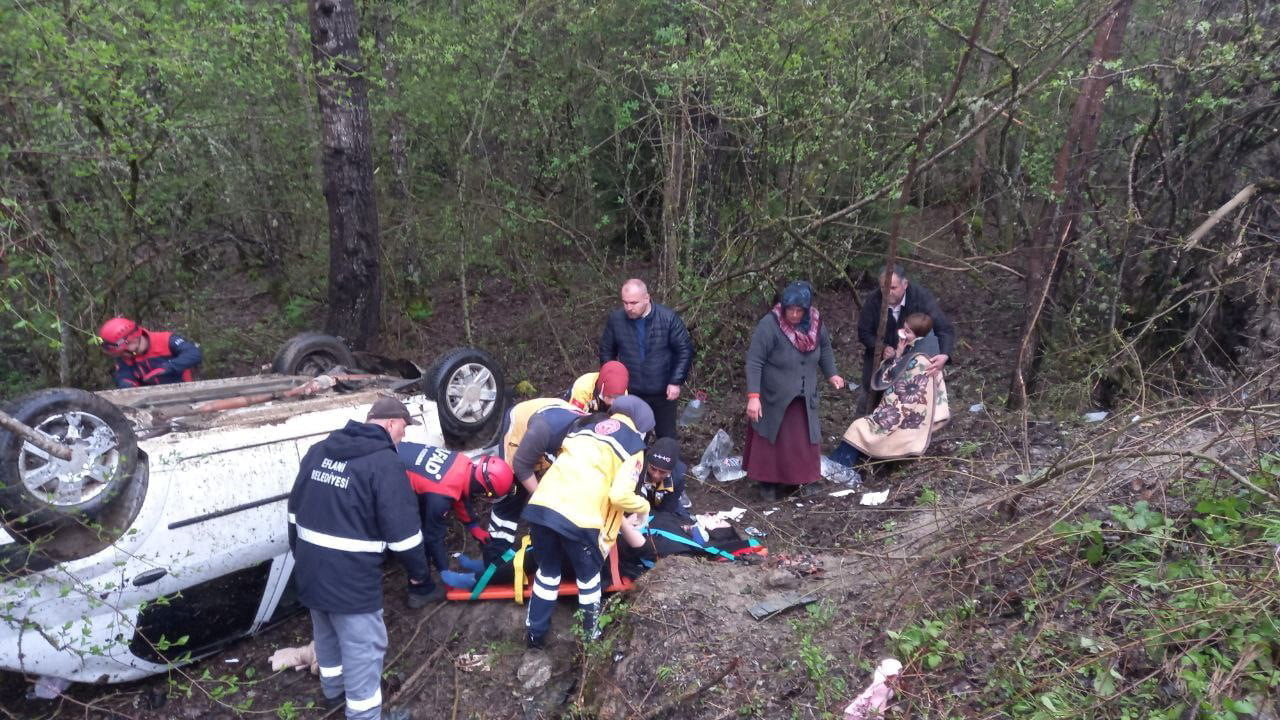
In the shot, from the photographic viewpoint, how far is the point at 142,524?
336 cm

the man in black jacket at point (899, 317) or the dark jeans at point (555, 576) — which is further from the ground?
the man in black jacket at point (899, 317)

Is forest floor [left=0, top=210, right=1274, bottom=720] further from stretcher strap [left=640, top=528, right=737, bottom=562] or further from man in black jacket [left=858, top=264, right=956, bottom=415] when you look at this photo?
man in black jacket [left=858, top=264, right=956, bottom=415]

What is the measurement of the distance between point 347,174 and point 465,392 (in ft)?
8.94

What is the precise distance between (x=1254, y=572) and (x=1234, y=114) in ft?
15.7

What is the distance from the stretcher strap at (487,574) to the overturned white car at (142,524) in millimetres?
1020

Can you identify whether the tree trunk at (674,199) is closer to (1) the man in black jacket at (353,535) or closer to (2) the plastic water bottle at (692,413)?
A: (2) the plastic water bottle at (692,413)

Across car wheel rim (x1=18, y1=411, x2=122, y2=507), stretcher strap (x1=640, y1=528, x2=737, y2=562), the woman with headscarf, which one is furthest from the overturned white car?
the woman with headscarf

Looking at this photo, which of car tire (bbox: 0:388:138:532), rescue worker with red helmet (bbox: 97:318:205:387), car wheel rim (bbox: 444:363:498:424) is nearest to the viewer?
Answer: car tire (bbox: 0:388:138:532)

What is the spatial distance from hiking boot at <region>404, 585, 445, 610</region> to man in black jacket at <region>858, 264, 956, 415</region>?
3658 millimetres

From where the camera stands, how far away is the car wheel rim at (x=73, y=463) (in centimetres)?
319

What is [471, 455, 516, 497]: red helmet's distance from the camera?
414 cm

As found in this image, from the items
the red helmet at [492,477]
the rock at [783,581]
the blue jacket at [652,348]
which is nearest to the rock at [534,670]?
the red helmet at [492,477]

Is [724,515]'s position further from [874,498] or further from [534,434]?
[534,434]

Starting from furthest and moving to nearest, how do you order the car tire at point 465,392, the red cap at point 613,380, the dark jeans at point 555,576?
the car tire at point 465,392 < the red cap at point 613,380 < the dark jeans at point 555,576
